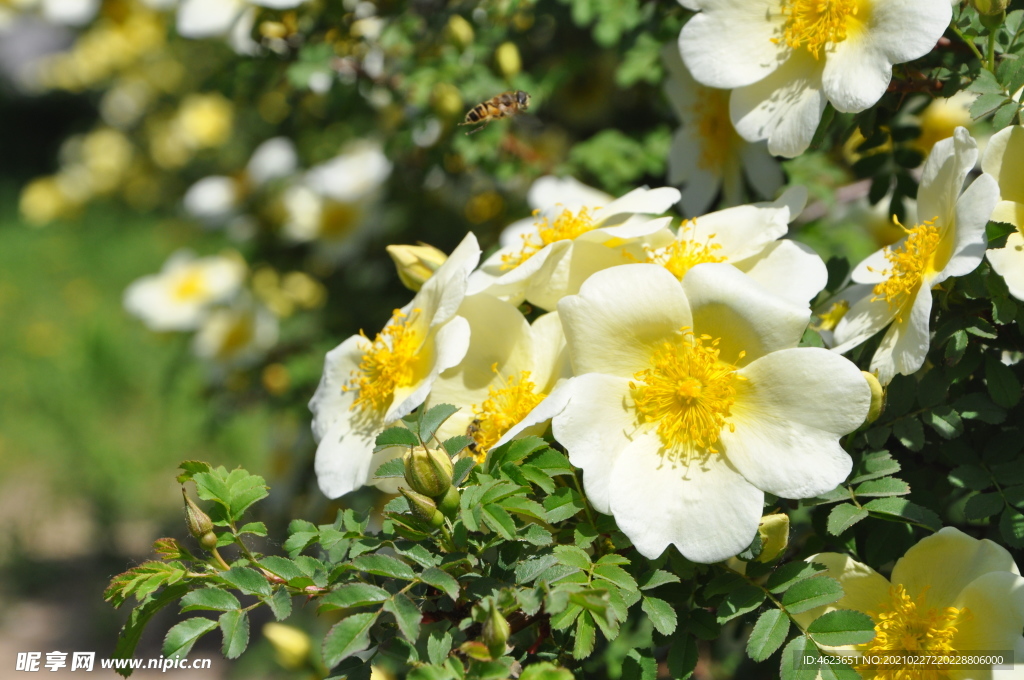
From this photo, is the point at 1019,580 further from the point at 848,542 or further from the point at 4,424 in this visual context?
the point at 4,424

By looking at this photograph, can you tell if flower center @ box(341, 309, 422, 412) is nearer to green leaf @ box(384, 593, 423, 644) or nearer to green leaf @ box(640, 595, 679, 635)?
green leaf @ box(384, 593, 423, 644)

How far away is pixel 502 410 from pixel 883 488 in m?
0.54

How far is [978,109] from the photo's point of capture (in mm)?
1155

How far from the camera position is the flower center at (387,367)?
128 cm

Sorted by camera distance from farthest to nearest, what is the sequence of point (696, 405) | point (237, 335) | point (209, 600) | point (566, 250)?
1. point (237, 335)
2. point (566, 250)
3. point (696, 405)
4. point (209, 600)

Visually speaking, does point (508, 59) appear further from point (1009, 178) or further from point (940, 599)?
point (940, 599)

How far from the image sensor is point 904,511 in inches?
42.0

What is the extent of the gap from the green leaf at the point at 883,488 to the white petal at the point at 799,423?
0.13 m

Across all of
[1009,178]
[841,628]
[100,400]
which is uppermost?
[1009,178]

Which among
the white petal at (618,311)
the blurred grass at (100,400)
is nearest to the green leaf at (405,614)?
the white petal at (618,311)

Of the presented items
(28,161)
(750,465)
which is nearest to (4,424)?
(750,465)

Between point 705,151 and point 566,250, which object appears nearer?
point 566,250

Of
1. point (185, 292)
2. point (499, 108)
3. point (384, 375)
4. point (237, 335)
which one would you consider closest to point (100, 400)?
point (185, 292)

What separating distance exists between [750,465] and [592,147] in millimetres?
1275
